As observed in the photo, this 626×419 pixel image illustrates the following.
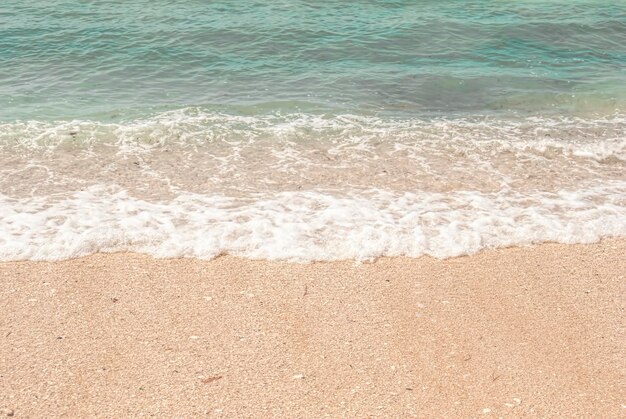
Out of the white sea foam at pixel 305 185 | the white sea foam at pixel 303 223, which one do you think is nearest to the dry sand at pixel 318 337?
the white sea foam at pixel 303 223

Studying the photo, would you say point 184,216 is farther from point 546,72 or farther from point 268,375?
point 546,72

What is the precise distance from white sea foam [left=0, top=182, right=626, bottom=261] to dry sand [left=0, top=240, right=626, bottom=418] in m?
0.22

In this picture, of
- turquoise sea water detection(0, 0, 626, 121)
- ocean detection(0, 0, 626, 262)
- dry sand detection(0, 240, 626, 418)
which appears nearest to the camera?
dry sand detection(0, 240, 626, 418)

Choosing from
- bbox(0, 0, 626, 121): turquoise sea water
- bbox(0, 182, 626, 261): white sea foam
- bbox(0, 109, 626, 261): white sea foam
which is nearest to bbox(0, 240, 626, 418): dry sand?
bbox(0, 182, 626, 261): white sea foam

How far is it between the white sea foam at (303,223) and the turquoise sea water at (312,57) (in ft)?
11.1

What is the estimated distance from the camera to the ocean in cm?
726

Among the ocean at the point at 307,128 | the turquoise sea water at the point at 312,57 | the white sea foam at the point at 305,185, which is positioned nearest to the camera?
the white sea foam at the point at 305,185

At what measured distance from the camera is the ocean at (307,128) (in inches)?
286

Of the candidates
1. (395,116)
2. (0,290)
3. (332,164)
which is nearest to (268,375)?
(0,290)

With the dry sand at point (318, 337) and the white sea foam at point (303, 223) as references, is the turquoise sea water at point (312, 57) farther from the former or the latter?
the dry sand at point (318, 337)

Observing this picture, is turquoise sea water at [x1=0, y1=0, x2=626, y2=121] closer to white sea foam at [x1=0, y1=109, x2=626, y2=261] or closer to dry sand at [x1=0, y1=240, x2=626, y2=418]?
white sea foam at [x1=0, y1=109, x2=626, y2=261]

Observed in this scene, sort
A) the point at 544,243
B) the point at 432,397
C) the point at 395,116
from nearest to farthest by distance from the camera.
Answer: the point at 432,397, the point at 544,243, the point at 395,116

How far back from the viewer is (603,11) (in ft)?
56.9

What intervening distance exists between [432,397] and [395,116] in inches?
262
